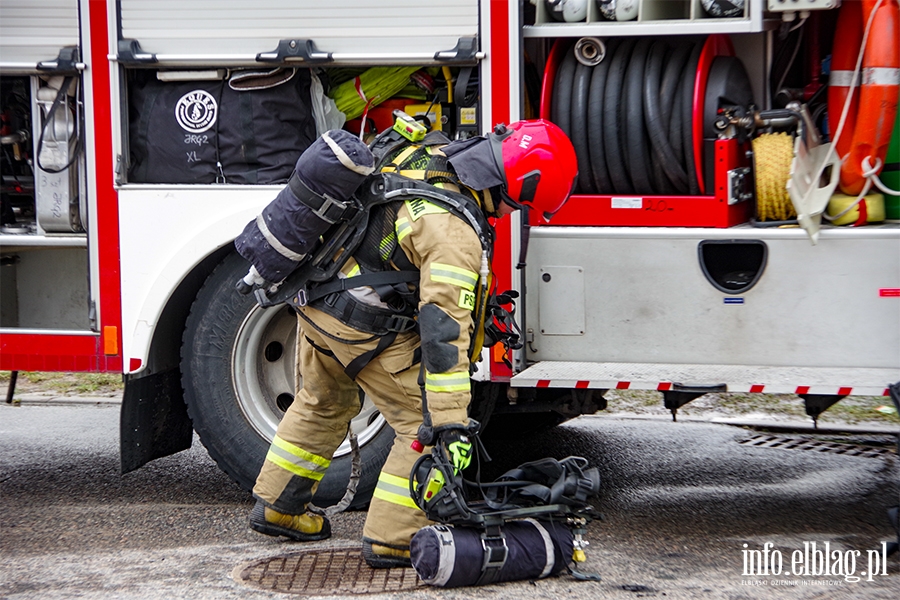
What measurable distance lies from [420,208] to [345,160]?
307 mm

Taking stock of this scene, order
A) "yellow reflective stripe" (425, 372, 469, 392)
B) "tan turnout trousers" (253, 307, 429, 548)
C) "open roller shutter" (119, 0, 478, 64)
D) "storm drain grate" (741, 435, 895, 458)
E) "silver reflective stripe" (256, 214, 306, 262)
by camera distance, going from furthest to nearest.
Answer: "storm drain grate" (741, 435, 895, 458), "open roller shutter" (119, 0, 478, 64), "tan turnout trousers" (253, 307, 429, 548), "silver reflective stripe" (256, 214, 306, 262), "yellow reflective stripe" (425, 372, 469, 392)

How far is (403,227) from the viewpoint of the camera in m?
3.83

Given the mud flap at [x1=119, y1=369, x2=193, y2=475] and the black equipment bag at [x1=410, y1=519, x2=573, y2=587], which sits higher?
the mud flap at [x1=119, y1=369, x2=193, y2=475]

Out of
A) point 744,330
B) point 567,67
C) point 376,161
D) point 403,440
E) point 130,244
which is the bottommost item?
point 403,440

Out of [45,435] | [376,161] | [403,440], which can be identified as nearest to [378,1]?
[376,161]

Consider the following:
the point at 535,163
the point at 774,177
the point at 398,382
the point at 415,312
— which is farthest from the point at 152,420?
the point at 774,177

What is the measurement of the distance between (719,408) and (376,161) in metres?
3.54

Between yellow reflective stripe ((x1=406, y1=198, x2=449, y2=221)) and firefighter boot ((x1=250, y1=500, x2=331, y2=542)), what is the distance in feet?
4.38

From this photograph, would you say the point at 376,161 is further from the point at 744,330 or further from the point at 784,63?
the point at 784,63

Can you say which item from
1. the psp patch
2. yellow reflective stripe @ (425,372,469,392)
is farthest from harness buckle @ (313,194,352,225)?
yellow reflective stripe @ (425,372,469,392)

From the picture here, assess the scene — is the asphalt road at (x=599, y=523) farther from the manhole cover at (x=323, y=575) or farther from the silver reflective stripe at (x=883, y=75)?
the silver reflective stripe at (x=883, y=75)

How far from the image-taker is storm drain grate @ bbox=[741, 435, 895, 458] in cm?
571

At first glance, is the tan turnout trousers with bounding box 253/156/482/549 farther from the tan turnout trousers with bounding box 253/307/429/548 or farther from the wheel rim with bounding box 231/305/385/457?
the wheel rim with bounding box 231/305/385/457

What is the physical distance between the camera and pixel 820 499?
194 inches
